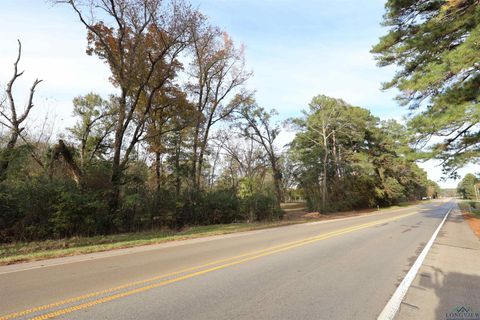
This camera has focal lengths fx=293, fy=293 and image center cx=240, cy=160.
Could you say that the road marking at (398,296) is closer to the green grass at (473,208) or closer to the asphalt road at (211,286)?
the asphalt road at (211,286)

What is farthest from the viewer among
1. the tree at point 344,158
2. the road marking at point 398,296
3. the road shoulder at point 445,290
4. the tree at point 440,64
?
the tree at point 344,158

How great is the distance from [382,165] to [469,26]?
131 feet

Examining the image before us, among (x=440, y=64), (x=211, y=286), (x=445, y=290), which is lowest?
(x=445, y=290)

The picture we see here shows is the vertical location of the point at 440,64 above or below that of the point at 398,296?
above

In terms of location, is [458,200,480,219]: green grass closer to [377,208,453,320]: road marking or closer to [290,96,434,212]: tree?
[290,96,434,212]: tree

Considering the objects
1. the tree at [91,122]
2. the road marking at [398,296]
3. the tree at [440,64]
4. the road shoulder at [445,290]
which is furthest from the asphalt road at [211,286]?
the tree at [91,122]

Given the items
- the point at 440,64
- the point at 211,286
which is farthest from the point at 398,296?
the point at 440,64

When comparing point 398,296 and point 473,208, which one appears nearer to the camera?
point 398,296

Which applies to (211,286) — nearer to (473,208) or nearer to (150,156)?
(150,156)

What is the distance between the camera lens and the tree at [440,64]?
1102 cm

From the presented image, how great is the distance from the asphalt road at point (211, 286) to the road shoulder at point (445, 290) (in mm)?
399

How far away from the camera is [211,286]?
18.0 ft

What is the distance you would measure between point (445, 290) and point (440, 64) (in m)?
9.53

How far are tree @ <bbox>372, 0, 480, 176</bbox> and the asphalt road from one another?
6.77m
